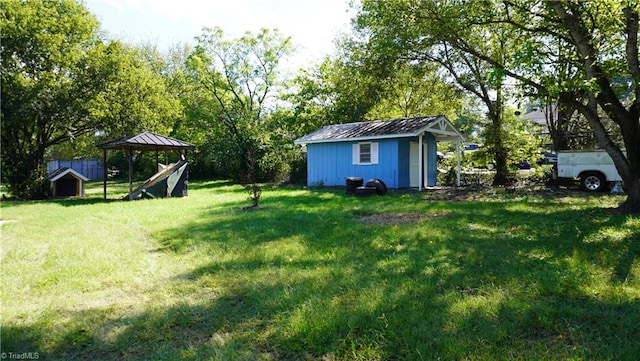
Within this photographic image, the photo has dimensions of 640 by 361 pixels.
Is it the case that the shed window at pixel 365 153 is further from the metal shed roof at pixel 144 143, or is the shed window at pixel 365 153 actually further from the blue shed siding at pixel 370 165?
the metal shed roof at pixel 144 143

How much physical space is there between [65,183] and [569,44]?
55.1ft

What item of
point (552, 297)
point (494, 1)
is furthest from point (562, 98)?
point (552, 297)

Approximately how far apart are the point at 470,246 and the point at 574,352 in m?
2.83

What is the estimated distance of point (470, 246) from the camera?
5203mm

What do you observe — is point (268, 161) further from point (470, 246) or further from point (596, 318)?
point (596, 318)

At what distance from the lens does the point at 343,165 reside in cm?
1543

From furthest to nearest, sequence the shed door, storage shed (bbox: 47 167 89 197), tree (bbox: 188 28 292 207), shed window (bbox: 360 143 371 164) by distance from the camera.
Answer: tree (bbox: 188 28 292 207) → shed window (bbox: 360 143 371 164) → the shed door → storage shed (bbox: 47 167 89 197)

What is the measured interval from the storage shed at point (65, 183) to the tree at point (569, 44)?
12.2 m

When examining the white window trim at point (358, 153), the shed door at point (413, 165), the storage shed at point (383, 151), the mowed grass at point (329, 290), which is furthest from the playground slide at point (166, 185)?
the shed door at point (413, 165)

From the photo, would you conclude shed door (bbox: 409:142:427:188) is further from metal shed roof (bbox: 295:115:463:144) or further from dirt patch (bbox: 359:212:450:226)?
dirt patch (bbox: 359:212:450:226)

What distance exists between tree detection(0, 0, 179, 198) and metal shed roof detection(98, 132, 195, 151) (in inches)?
102

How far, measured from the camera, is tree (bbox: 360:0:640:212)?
7.04 meters

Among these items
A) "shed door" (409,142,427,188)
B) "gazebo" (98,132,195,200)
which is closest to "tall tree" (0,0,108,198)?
"gazebo" (98,132,195,200)

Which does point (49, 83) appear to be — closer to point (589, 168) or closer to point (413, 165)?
point (413, 165)
